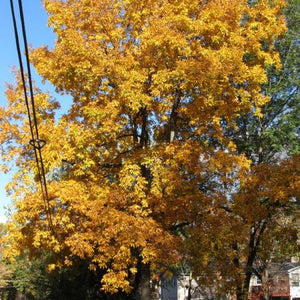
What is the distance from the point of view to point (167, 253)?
11.0m

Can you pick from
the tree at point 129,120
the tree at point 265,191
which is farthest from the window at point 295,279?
the tree at point 129,120

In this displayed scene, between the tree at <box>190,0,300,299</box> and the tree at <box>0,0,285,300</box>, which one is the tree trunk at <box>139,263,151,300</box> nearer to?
the tree at <box>0,0,285,300</box>

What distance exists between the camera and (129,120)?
13430mm

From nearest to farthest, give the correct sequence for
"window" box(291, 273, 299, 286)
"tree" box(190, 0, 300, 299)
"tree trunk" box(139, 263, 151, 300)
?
"tree" box(190, 0, 300, 299) → "tree trunk" box(139, 263, 151, 300) → "window" box(291, 273, 299, 286)

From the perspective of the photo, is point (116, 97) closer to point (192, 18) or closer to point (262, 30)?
point (192, 18)

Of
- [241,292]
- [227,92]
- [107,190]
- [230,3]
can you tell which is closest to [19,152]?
[107,190]

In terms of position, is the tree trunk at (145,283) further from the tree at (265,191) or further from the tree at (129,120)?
the tree at (265,191)

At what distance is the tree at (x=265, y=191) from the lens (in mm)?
11758

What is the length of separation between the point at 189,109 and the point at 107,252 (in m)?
4.97

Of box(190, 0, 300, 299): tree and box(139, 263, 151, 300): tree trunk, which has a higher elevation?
box(190, 0, 300, 299): tree

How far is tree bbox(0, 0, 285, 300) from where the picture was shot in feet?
36.0

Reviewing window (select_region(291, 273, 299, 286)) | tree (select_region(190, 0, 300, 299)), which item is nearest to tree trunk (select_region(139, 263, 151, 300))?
tree (select_region(190, 0, 300, 299))

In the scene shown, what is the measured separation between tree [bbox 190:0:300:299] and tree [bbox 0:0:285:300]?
703mm

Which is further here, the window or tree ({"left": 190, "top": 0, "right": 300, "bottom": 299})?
the window
